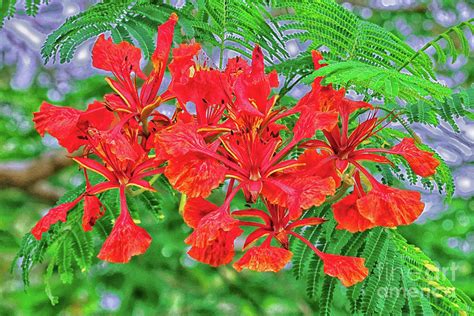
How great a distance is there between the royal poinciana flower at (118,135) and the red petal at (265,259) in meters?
0.20

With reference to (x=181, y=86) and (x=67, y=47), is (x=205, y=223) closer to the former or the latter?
(x=181, y=86)

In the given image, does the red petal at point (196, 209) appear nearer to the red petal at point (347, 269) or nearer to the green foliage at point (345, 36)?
the red petal at point (347, 269)

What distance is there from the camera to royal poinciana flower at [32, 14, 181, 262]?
1.37m

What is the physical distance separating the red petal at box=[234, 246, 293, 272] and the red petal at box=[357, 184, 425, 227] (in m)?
0.16

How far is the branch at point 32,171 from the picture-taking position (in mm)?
3182

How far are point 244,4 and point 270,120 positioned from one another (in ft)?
1.64

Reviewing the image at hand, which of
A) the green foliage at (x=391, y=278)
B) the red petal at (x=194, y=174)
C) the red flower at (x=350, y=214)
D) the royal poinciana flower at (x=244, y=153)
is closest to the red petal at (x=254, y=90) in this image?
the royal poinciana flower at (x=244, y=153)

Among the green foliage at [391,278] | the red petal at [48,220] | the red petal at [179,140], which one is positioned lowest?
the green foliage at [391,278]

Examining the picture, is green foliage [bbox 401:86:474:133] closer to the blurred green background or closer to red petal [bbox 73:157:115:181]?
red petal [bbox 73:157:115:181]

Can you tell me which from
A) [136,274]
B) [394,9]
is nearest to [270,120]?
[136,274]

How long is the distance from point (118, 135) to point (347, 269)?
0.49m

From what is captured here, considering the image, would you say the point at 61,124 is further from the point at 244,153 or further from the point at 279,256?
the point at 279,256

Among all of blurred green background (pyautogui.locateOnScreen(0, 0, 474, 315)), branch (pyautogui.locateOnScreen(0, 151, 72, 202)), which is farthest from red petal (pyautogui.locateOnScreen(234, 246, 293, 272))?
branch (pyautogui.locateOnScreen(0, 151, 72, 202))

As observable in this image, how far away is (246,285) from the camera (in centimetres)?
355
